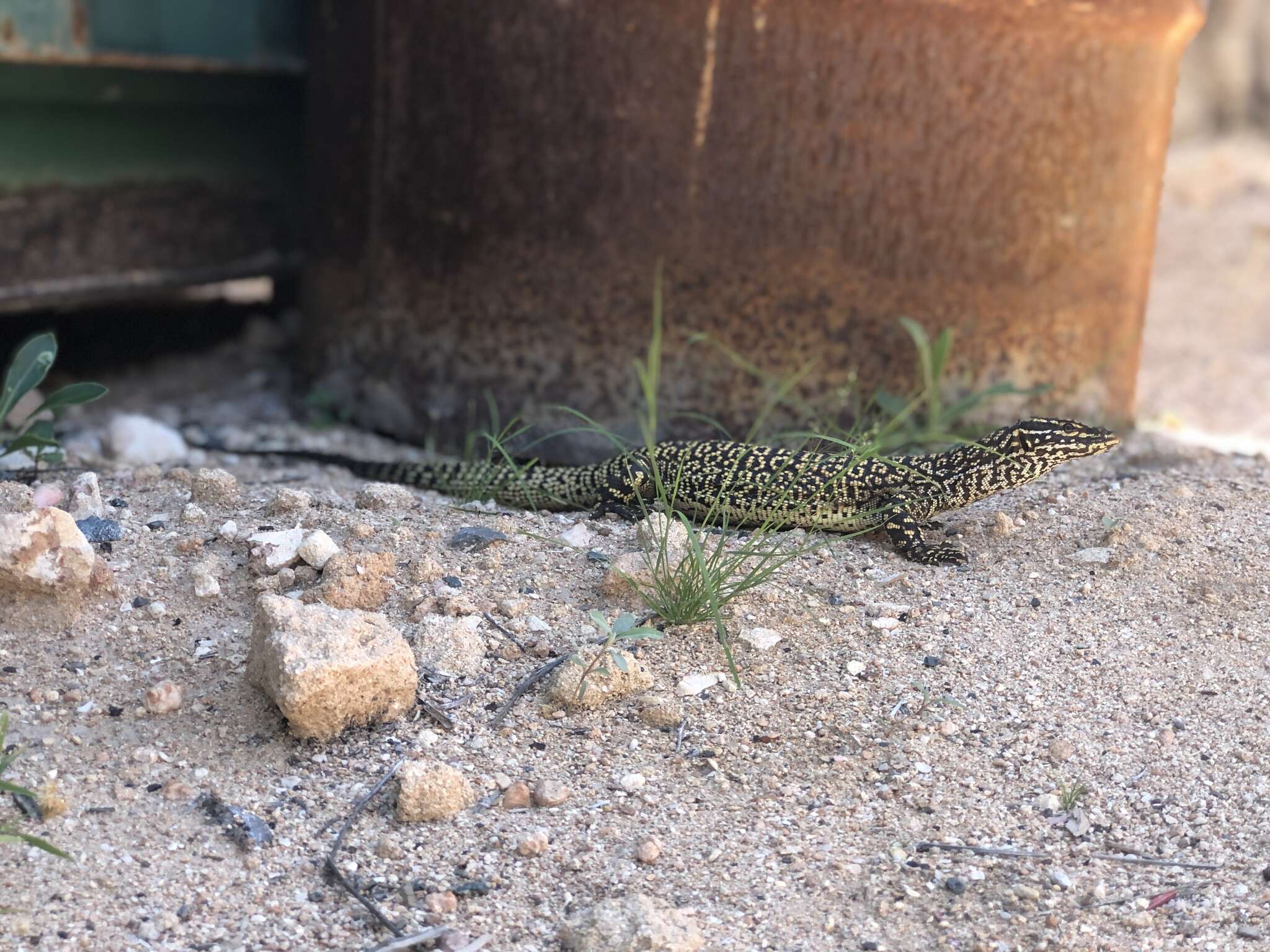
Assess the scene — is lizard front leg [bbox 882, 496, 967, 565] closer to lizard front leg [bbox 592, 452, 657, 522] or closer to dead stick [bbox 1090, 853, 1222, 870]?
lizard front leg [bbox 592, 452, 657, 522]

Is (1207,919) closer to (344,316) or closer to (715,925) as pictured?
(715,925)

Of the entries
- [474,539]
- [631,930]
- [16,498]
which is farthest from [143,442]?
[631,930]

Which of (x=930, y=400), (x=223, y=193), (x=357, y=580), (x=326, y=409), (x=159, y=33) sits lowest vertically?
(x=326, y=409)

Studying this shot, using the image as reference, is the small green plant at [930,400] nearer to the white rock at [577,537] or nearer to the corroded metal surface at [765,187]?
the corroded metal surface at [765,187]

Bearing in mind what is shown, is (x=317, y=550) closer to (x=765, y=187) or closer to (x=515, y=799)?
(x=515, y=799)

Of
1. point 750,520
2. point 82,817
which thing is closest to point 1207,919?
point 750,520

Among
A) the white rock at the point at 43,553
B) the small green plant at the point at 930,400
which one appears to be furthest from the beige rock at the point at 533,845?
the small green plant at the point at 930,400
